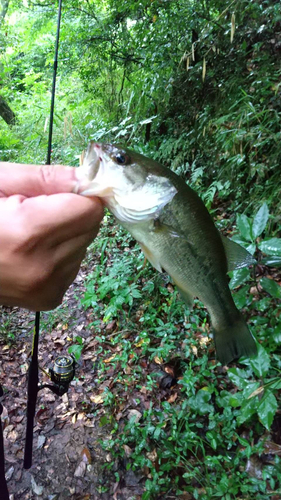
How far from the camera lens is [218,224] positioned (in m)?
3.38

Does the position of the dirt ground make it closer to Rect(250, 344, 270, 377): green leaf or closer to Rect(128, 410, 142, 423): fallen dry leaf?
Rect(128, 410, 142, 423): fallen dry leaf

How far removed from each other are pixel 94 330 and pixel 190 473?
1.71 m

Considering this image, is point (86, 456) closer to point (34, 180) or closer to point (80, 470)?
point (80, 470)

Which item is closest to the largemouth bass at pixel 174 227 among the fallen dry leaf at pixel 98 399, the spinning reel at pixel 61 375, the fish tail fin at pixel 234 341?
the fish tail fin at pixel 234 341

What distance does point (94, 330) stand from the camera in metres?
3.51

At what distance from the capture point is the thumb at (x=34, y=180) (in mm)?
1044

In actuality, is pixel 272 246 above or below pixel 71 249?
below

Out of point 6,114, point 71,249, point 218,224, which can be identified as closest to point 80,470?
point 71,249

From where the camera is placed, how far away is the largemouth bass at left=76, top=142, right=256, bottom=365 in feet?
4.14

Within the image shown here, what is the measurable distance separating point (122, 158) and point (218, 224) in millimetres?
2220

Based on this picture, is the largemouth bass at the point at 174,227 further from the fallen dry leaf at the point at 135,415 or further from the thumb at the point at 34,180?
the fallen dry leaf at the point at 135,415

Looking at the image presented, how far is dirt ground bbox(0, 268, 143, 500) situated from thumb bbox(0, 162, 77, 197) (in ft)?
7.10

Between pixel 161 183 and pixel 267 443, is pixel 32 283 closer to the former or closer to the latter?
pixel 161 183

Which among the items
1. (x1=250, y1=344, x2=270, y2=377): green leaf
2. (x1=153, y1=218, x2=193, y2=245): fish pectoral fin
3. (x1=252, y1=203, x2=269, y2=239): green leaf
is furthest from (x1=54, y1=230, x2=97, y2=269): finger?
(x1=250, y1=344, x2=270, y2=377): green leaf
